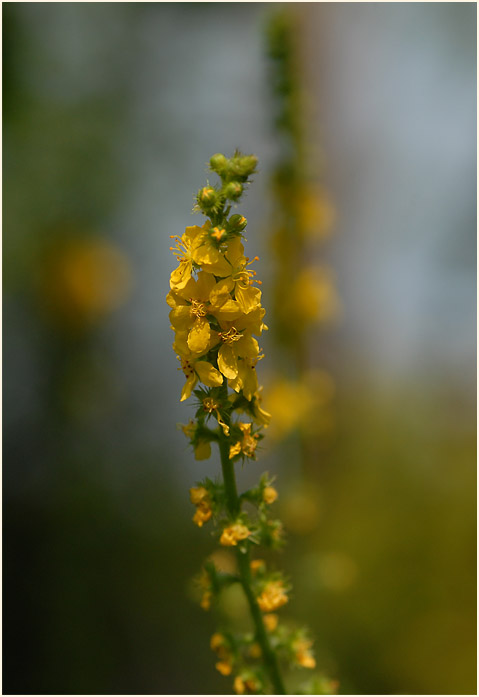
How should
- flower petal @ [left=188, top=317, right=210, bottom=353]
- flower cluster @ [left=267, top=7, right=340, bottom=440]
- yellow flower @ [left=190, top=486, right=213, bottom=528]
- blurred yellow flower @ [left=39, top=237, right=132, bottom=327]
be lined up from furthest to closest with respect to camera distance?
blurred yellow flower @ [left=39, top=237, right=132, bottom=327], flower cluster @ [left=267, top=7, right=340, bottom=440], yellow flower @ [left=190, top=486, right=213, bottom=528], flower petal @ [left=188, top=317, right=210, bottom=353]

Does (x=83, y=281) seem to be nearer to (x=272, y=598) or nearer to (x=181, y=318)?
(x=181, y=318)

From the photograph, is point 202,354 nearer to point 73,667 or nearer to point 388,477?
point 73,667

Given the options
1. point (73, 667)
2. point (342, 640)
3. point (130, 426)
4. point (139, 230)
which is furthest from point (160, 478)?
point (139, 230)

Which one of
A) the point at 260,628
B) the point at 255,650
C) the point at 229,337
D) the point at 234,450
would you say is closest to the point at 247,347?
the point at 229,337

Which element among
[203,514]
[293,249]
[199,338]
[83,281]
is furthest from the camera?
[83,281]

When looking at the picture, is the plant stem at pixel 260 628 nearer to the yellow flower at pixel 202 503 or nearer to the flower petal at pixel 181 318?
the yellow flower at pixel 202 503

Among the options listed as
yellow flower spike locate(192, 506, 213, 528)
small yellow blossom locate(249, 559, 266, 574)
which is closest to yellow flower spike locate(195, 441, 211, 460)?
yellow flower spike locate(192, 506, 213, 528)

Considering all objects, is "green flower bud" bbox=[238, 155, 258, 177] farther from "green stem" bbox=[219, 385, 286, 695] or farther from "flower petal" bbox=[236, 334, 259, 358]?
"green stem" bbox=[219, 385, 286, 695]
